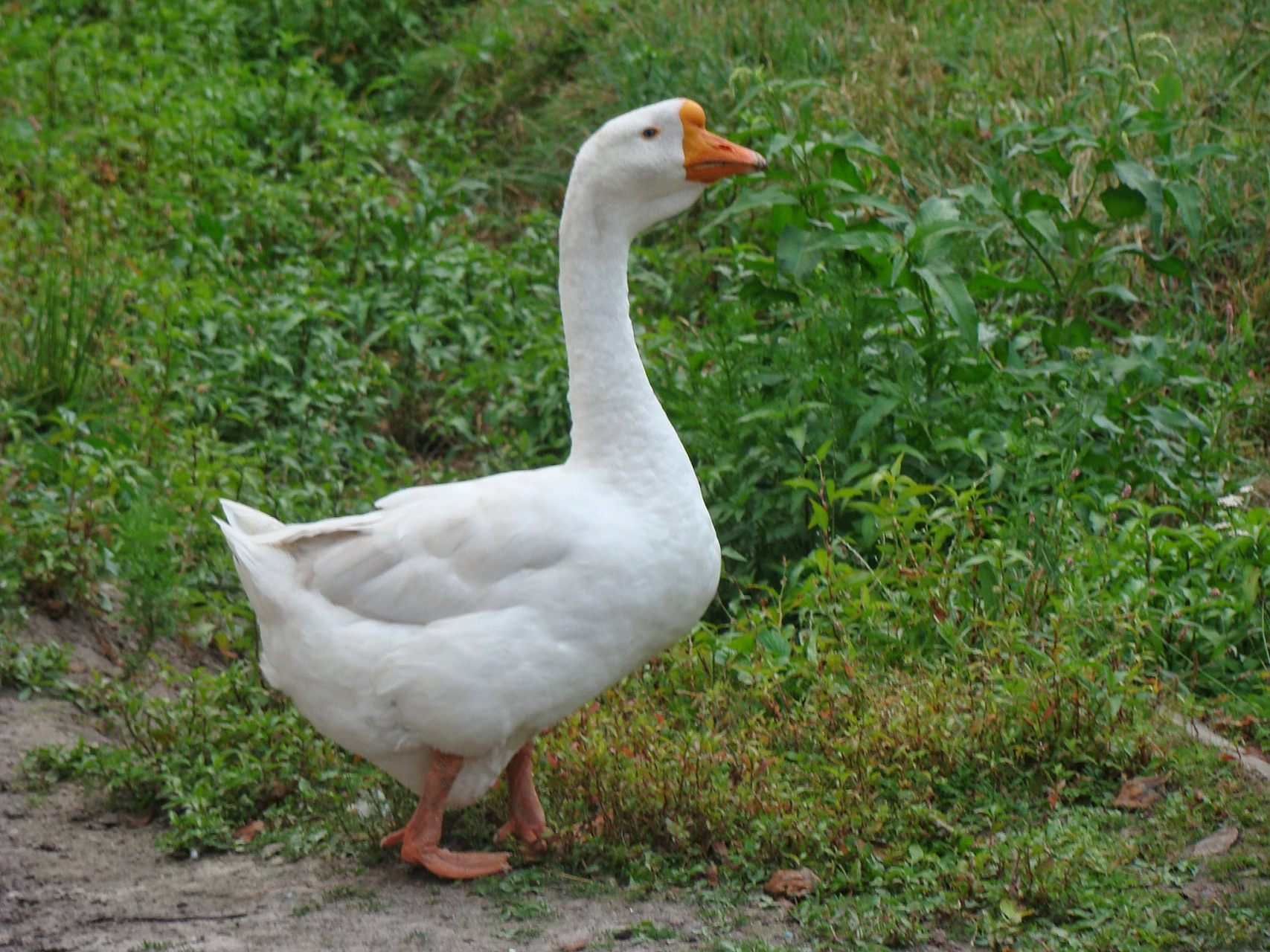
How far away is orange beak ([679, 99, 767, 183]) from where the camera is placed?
3.36m

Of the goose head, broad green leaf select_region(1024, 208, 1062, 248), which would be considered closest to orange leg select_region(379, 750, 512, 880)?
the goose head

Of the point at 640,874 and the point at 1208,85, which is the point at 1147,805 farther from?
the point at 1208,85

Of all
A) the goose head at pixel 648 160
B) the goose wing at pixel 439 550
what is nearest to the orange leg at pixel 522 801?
the goose wing at pixel 439 550

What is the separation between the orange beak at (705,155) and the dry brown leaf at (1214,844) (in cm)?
194

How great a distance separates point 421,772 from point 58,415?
8.75 ft

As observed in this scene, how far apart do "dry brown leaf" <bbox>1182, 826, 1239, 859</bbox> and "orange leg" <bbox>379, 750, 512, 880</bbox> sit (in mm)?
1623

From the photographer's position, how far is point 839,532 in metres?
4.82

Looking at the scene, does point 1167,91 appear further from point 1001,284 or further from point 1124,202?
point 1001,284

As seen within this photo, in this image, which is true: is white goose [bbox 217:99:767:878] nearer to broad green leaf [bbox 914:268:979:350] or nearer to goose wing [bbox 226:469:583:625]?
goose wing [bbox 226:469:583:625]

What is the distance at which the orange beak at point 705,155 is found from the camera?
336 cm

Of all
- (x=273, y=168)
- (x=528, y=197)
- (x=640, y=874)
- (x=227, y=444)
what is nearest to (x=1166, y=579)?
(x=640, y=874)

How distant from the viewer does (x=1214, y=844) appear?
9.85 feet

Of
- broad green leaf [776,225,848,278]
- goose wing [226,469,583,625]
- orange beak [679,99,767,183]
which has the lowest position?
goose wing [226,469,583,625]

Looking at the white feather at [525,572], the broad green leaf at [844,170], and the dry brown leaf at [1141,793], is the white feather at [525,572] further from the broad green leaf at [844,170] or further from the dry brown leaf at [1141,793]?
the broad green leaf at [844,170]
